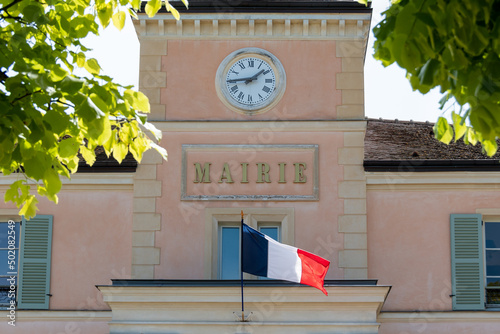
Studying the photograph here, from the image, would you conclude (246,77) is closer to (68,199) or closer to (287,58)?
(287,58)

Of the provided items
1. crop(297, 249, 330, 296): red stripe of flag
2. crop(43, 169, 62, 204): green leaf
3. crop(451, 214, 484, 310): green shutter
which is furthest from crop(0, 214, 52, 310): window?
crop(43, 169, 62, 204): green leaf

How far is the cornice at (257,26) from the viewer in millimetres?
14562

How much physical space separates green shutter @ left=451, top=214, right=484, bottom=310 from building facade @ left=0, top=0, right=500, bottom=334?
0.07 ft

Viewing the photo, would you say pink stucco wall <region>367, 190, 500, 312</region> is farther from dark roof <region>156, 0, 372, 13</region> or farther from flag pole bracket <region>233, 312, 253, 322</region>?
dark roof <region>156, 0, 372, 13</region>

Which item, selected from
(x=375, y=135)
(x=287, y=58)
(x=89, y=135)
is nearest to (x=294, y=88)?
(x=287, y=58)

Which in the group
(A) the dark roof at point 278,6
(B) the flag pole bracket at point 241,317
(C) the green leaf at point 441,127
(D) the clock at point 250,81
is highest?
(A) the dark roof at point 278,6

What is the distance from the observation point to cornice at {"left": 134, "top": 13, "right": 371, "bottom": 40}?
47.8 ft

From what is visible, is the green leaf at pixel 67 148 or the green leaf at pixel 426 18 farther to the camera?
the green leaf at pixel 67 148

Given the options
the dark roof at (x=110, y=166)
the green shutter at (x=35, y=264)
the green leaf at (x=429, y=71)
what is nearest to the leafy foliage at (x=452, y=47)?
the green leaf at (x=429, y=71)

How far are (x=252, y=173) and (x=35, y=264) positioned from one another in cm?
379

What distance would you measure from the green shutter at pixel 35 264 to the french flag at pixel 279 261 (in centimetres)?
343

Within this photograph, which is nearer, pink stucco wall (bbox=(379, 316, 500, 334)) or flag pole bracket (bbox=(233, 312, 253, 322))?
flag pole bracket (bbox=(233, 312, 253, 322))

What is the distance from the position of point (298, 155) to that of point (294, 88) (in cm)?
112

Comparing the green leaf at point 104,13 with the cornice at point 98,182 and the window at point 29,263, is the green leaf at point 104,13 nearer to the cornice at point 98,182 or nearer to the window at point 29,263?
the cornice at point 98,182
